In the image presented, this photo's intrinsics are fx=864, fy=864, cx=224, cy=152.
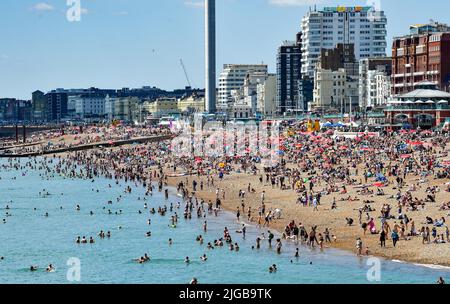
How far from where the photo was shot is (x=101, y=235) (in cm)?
5294

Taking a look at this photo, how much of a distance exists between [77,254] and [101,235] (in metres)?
5.58

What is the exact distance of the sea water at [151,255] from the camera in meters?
38.3

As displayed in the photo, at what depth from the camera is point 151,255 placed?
45.6 meters

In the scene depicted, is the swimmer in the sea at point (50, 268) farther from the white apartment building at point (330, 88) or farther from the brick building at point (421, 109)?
the white apartment building at point (330, 88)

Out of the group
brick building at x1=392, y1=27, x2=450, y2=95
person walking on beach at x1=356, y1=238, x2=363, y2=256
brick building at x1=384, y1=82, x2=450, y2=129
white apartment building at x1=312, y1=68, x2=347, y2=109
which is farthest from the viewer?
white apartment building at x1=312, y1=68, x2=347, y2=109

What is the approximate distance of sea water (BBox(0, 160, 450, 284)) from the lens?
1510 inches

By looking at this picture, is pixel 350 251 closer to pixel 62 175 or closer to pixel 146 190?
pixel 146 190

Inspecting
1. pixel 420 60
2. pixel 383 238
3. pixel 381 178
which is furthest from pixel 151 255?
pixel 420 60

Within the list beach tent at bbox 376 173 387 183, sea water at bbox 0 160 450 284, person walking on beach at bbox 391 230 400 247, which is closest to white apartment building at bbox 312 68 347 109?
sea water at bbox 0 160 450 284

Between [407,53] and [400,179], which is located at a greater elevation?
[407,53]

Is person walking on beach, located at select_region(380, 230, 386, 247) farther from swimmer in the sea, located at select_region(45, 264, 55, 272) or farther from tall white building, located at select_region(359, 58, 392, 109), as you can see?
tall white building, located at select_region(359, 58, 392, 109)

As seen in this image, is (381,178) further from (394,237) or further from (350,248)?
(394,237)

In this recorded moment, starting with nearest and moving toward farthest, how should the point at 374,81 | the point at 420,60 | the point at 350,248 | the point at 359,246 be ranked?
the point at 359,246
the point at 350,248
the point at 420,60
the point at 374,81
